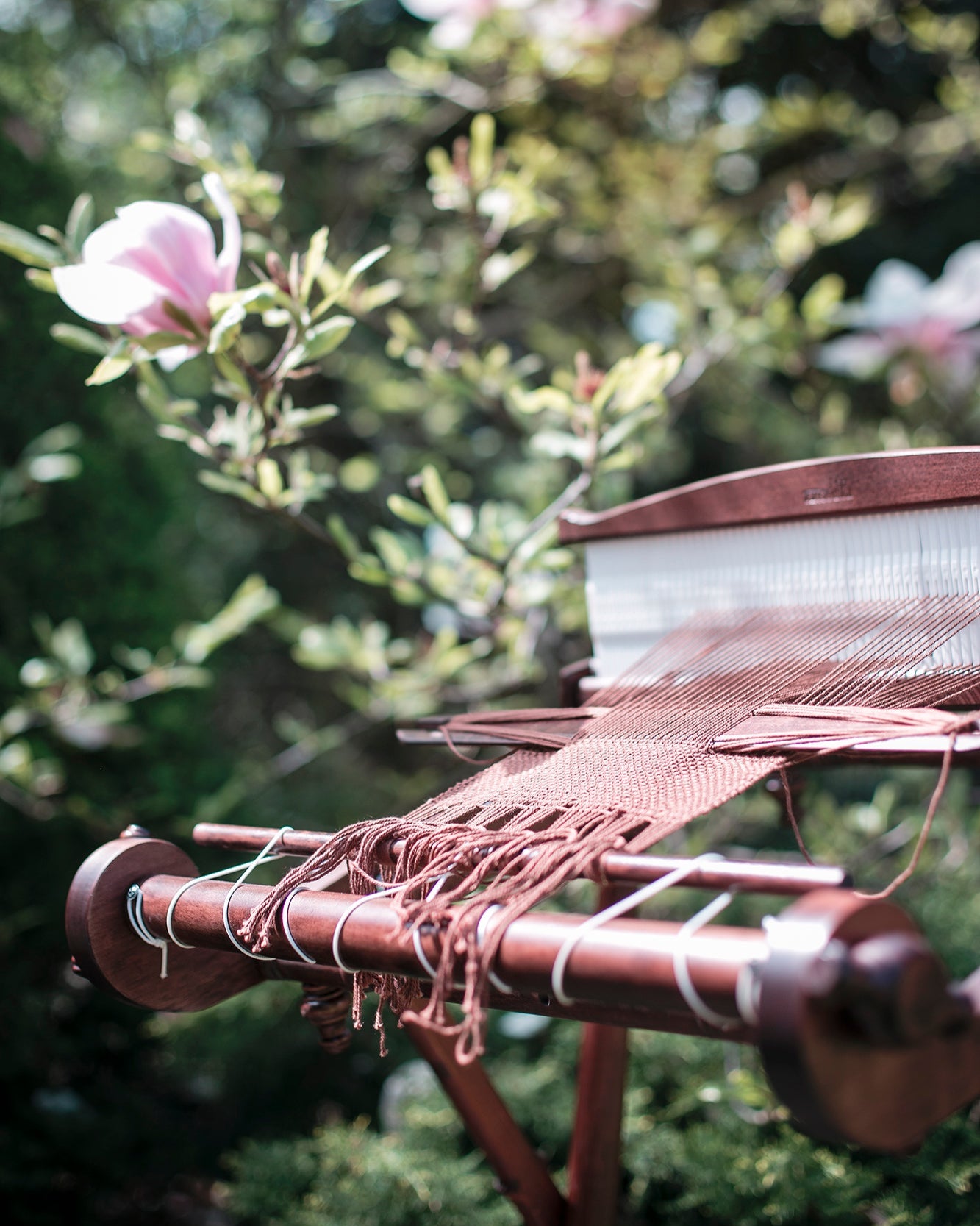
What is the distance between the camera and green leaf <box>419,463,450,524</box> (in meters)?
1.23

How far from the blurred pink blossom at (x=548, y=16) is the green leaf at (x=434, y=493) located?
1.03 meters

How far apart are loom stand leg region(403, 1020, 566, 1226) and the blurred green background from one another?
0.33 metres

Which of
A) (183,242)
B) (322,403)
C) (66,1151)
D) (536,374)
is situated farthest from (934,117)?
(66,1151)

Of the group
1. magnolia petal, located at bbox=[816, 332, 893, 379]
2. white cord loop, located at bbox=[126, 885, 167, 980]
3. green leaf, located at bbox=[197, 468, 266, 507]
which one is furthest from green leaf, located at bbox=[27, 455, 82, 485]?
magnolia petal, located at bbox=[816, 332, 893, 379]

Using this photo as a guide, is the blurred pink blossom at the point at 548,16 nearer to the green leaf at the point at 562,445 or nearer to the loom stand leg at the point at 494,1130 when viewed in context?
the green leaf at the point at 562,445

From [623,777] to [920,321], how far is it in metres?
1.49

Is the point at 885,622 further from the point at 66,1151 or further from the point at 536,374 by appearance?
the point at 536,374

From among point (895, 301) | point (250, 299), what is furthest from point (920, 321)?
point (250, 299)

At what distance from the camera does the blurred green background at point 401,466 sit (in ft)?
4.76

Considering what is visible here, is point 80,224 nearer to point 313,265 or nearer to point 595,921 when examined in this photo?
point 313,265

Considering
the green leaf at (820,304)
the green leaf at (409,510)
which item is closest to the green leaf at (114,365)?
the green leaf at (409,510)

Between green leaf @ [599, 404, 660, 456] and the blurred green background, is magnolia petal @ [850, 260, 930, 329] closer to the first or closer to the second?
the blurred green background

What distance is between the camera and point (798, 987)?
0.45 m

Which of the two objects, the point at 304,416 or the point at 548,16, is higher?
the point at 548,16
